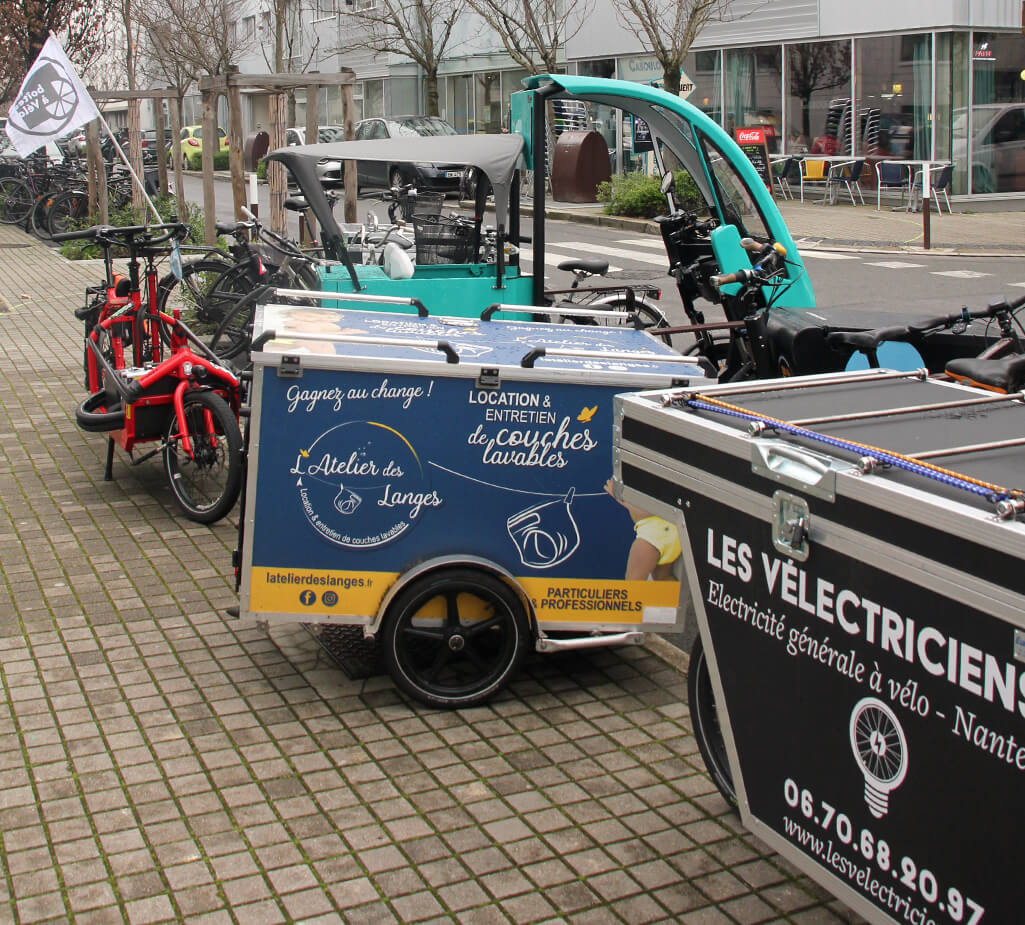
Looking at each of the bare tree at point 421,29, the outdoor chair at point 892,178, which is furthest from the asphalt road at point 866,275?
the bare tree at point 421,29


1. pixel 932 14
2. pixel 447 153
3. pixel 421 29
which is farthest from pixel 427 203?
pixel 421 29

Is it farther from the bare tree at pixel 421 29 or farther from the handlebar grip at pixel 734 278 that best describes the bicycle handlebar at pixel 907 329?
the bare tree at pixel 421 29

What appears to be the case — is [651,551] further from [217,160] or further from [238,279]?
[217,160]

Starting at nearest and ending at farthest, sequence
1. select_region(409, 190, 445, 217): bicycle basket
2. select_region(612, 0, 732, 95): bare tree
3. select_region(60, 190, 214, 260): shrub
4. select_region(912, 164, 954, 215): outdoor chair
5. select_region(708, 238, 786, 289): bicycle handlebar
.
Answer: select_region(708, 238, 786, 289): bicycle handlebar → select_region(409, 190, 445, 217): bicycle basket → select_region(60, 190, 214, 260): shrub → select_region(912, 164, 954, 215): outdoor chair → select_region(612, 0, 732, 95): bare tree

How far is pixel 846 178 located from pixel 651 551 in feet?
72.6

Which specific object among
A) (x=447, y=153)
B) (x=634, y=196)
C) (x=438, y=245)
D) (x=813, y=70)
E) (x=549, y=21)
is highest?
(x=549, y=21)

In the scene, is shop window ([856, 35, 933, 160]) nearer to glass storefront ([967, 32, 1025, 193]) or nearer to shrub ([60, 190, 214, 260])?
glass storefront ([967, 32, 1025, 193])

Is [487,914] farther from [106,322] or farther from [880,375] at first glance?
[106,322]

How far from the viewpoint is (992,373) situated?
441 centimetres

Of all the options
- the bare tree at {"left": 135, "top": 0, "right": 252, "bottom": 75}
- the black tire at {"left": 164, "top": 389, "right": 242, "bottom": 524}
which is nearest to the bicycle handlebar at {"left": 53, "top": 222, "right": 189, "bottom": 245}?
the black tire at {"left": 164, "top": 389, "right": 242, "bottom": 524}

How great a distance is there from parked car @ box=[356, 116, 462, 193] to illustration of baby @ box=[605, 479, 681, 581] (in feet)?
13.9

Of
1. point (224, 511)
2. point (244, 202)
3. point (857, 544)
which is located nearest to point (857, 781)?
point (857, 544)

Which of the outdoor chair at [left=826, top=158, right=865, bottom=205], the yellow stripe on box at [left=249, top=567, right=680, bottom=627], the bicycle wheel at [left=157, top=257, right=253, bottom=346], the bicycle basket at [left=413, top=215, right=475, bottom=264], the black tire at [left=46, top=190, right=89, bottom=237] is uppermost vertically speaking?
the outdoor chair at [left=826, top=158, right=865, bottom=205]

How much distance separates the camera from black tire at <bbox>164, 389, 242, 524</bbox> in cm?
682
